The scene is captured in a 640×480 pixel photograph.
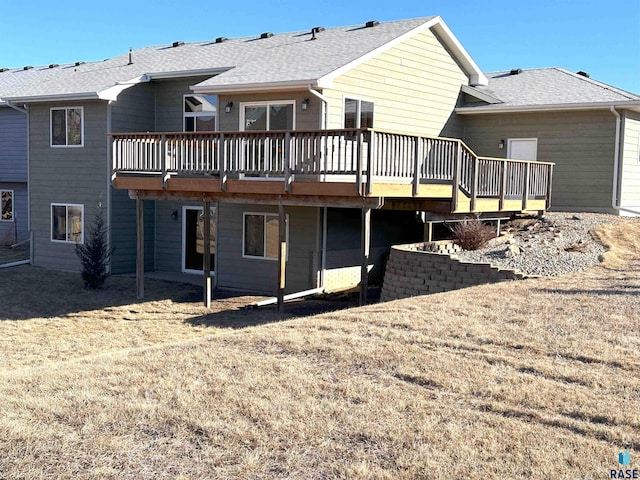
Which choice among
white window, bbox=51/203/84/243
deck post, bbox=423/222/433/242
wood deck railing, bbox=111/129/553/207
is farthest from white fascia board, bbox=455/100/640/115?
white window, bbox=51/203/84/243

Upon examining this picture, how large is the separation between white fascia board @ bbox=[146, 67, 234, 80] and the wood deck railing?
3.34 m

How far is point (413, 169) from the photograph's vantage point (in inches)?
516

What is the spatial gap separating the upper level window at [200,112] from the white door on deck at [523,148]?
820 cm

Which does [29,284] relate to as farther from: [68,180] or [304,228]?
[304,228]

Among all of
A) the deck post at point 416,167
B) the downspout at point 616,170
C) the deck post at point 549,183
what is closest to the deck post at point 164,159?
the deck post at point 416,167

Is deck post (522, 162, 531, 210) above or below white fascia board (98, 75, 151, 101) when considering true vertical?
below

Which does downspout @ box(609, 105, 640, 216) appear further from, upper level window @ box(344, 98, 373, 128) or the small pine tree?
the small pine tree

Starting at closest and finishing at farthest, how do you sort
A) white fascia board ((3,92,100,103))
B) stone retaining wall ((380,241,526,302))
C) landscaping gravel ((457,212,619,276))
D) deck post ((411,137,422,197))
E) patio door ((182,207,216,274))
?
stone retaining wall ((380,241,526,302)) → landscaping gravel ((457,212,619,276)) → deck post ((411,137,422,197)) → white fascia board ((3,92,100,103)) → patio door ((182,207,216,274))

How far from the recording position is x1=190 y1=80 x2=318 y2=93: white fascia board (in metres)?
14.8

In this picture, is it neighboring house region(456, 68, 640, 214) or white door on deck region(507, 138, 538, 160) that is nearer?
neighboring house region(456, 68, 640, 214)

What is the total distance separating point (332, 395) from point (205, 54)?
621 inches

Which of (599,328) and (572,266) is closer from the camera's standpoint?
(599,328)

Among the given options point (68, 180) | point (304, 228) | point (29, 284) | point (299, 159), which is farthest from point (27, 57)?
point (299, 159)

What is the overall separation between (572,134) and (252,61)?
858cm
